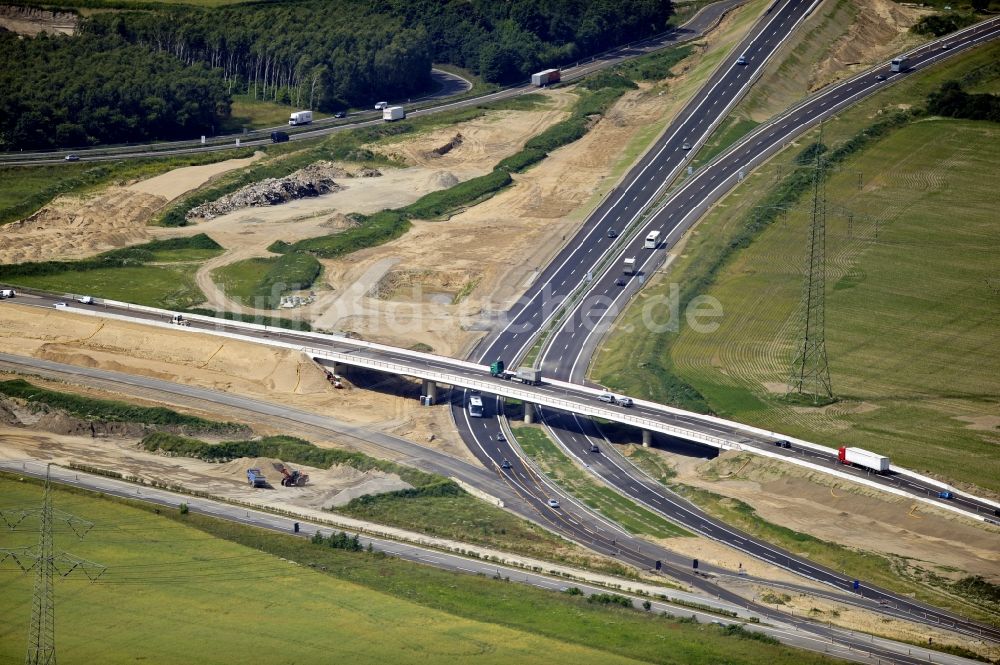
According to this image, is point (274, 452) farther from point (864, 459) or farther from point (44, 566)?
point (864, 459)

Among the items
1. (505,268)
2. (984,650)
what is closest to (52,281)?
(505,268)

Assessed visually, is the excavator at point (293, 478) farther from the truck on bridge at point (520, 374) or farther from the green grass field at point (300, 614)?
the truck on bridge at point (520, 374)

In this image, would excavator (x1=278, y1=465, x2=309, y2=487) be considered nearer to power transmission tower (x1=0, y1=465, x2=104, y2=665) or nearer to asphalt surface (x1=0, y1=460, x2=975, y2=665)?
asphalt surface (x1=0, y1=460, x2=975, y2=665)

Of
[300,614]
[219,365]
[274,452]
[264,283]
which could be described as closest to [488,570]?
[300,614]

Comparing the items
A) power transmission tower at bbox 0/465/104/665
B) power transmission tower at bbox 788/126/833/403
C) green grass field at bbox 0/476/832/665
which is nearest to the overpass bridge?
power transmission tower at bbox 788/126/833/403

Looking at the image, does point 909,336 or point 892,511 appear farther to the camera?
point 909,336

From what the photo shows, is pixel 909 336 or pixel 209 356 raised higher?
pixel 909 336

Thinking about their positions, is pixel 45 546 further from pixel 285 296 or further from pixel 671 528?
pixel 285 296
